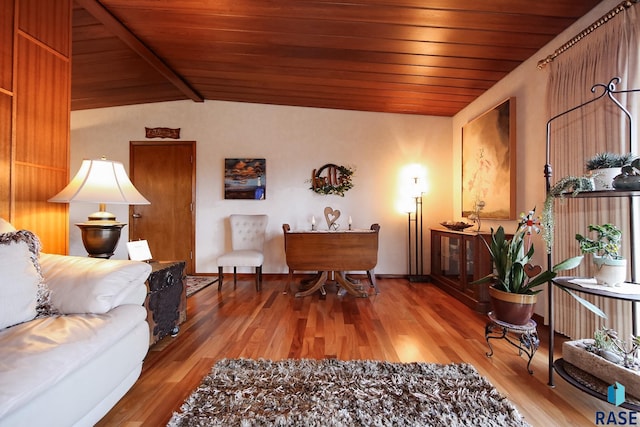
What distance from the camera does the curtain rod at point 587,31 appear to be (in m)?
1.72

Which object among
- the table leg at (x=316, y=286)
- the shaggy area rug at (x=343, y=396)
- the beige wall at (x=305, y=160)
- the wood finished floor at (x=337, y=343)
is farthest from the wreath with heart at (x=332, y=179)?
the shaggy area rug at (x=343, y=396)

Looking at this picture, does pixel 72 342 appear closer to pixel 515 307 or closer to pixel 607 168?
pixel 515 307

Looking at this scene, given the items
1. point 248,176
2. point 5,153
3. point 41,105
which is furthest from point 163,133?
point 5,153

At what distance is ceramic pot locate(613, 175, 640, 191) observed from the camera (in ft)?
4.21

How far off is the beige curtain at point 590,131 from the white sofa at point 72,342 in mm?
2342

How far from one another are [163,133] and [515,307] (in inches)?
185

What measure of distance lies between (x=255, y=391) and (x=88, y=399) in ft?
2.26

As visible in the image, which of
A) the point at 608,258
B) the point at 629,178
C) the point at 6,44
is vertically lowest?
the point at 608,258

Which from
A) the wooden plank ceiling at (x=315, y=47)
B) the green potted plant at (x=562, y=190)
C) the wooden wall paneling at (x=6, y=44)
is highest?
the wooden plank ceiling at (x=315, y=47)

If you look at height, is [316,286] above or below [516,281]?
below

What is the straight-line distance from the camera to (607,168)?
144 centimetres

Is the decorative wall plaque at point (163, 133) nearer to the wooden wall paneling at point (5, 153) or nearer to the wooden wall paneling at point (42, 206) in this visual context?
the wooden wall paneling at point (42, 206)

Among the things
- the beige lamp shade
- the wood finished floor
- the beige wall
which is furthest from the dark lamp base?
the beige wall

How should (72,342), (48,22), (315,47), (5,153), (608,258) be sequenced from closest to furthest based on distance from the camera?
(72,342) → (608,258) → (5,153) → (48,22) → (315,47)
